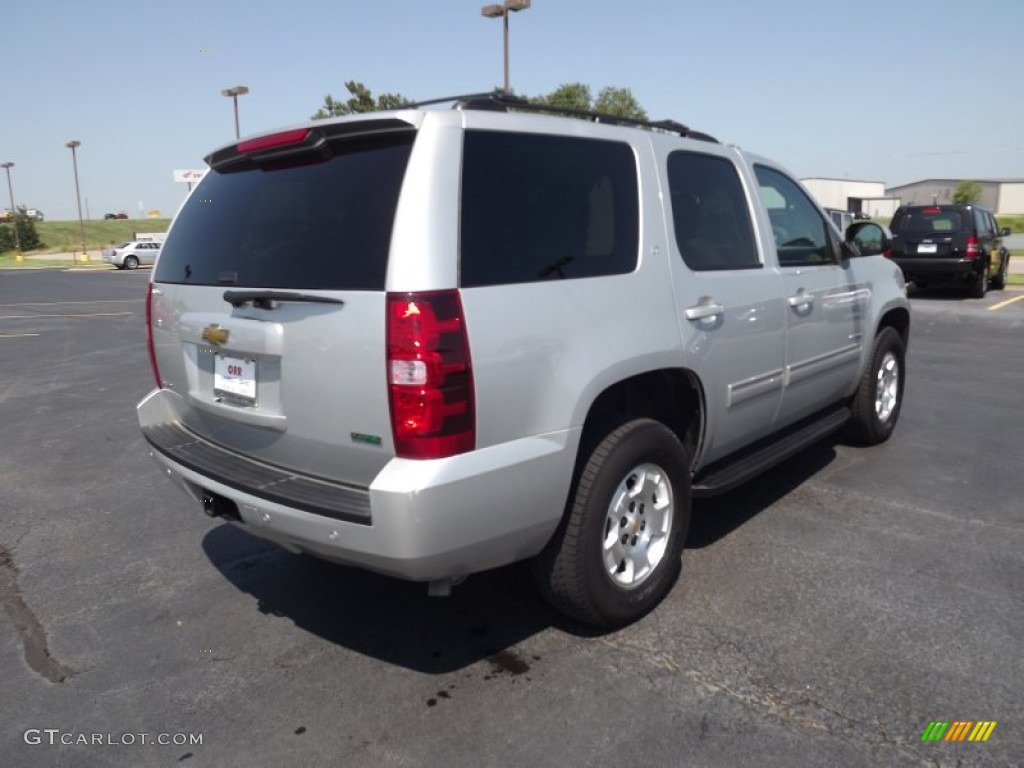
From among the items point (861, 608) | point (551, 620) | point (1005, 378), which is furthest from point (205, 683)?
point (1005, 378)

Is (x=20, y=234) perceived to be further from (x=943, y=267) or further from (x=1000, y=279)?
(x=1000, y=279)

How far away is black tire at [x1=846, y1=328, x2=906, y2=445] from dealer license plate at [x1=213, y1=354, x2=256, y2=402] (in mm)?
4048

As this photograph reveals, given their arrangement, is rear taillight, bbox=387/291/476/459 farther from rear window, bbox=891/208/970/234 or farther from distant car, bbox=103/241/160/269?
distant car, bbox=103/241/160/269

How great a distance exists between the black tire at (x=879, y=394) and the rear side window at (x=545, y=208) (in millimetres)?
2853

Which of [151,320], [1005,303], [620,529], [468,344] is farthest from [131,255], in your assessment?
[468,344]

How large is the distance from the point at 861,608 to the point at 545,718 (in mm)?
1522

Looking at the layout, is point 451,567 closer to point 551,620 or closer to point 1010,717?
point 551,620

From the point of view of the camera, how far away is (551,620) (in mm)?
3223

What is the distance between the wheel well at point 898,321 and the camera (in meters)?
5.49

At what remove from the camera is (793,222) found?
14.5 ft

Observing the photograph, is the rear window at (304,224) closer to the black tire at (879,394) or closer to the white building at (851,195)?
the black tire at (879,394)

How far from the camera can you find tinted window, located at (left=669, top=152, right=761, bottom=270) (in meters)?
3.46

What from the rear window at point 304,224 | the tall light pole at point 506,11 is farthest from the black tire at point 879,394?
the tall light pole at point 506,11

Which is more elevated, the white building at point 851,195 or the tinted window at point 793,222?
the white building at point 851,195
